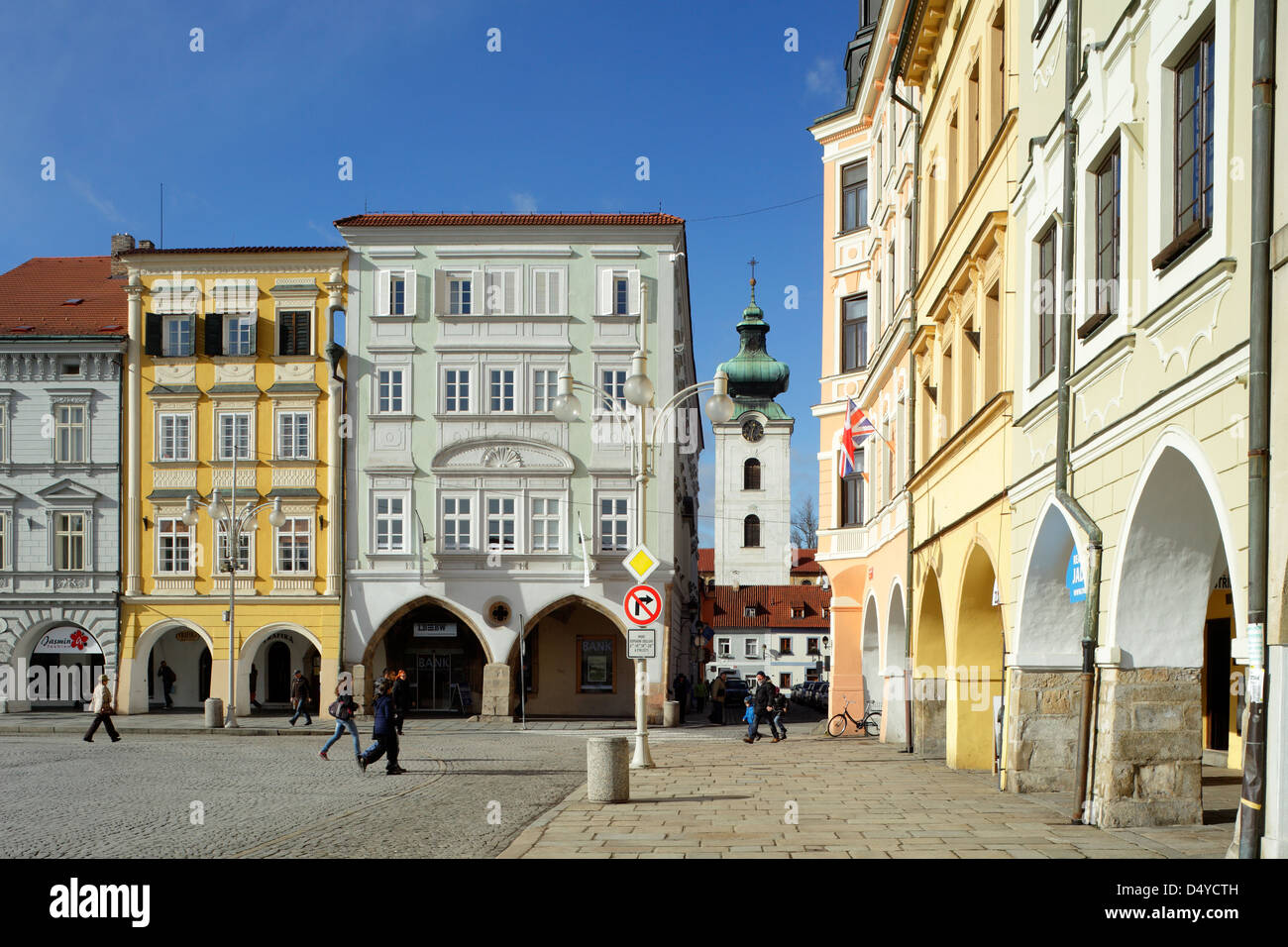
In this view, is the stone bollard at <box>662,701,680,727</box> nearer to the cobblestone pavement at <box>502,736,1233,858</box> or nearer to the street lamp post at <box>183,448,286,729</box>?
the street lamp post at <box>183,448,286,729</box>

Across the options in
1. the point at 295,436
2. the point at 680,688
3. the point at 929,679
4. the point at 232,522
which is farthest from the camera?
the point at 680,688

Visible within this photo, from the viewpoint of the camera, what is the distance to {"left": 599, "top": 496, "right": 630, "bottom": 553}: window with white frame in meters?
42.2

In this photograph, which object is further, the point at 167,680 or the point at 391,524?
the point at 167,680

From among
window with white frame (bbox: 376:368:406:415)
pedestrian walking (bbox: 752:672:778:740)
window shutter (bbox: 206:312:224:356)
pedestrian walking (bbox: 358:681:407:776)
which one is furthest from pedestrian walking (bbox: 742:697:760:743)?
window shutter (bbox: 206:312:224:356)

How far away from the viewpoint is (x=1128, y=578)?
507 inches

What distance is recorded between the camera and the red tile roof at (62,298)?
45250 mm

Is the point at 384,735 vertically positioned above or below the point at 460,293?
below

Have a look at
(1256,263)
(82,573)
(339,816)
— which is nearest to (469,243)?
(82,573)

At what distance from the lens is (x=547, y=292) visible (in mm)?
43219

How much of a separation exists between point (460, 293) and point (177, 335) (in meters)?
9.12

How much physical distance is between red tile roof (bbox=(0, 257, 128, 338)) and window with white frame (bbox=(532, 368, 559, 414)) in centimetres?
1341

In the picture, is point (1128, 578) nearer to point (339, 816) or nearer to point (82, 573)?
point (339, 816)

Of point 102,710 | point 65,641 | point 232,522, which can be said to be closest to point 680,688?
point 232,522

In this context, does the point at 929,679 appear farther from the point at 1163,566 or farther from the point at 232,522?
the point at 232,522
